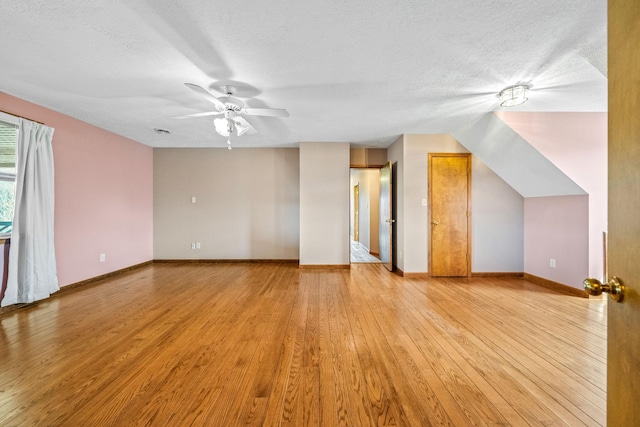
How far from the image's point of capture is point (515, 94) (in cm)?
270

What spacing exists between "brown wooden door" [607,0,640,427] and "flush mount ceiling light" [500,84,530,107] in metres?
2.32

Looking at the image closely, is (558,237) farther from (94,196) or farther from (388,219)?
(94,196)

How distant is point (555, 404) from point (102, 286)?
16.8 feet

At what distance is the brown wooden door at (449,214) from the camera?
4426mm

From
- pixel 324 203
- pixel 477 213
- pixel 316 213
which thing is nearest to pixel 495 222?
pixel 477 213

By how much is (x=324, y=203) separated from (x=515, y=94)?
3230mm

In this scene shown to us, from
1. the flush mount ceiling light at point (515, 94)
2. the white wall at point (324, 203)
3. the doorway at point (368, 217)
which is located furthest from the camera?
the doorway at point (368, 217)

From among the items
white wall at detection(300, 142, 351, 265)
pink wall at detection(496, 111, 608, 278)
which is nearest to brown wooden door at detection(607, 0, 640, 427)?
pink wall at detection(496, 111, 608, 278)

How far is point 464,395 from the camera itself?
5.19 ft

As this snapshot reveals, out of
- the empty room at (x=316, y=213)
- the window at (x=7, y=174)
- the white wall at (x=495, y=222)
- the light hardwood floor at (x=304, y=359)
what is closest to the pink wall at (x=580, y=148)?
the empty room at (x=316, y=213)

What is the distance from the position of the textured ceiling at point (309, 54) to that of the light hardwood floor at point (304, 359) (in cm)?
242

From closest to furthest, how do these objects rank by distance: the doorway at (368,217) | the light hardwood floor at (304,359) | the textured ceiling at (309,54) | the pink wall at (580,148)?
the light hardwood floor at (304,359) → the textured ceiling at (309,54) → the pink wall at (580,148) → the doorway at (368,217)

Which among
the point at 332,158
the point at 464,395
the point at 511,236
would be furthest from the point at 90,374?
the point at 511,236

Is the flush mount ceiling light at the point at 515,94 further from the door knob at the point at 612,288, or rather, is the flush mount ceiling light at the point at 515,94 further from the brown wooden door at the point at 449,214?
the door knob at the point at 612,288
